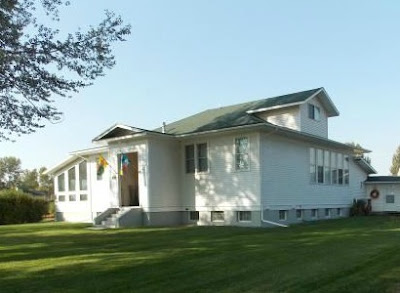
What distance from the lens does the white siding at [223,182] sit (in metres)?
21.0

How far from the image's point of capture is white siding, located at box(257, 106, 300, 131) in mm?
23906

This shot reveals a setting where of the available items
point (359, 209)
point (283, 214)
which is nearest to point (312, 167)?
point (283, 214)

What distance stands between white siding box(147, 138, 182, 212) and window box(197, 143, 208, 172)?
3.60 ft

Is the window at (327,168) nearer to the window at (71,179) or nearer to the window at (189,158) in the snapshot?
the window at (189,158)

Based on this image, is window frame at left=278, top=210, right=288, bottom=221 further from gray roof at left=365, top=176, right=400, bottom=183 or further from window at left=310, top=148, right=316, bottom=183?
gray roof at left=365, top=176, right=400, bottom=183

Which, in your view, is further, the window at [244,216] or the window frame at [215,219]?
the window frame at [215,219]

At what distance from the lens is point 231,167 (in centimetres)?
2173

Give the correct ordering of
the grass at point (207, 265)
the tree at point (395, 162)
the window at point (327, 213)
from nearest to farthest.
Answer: the grass at point (207, 265) < the window at point (327, 213) < the tree at point (395, 162)

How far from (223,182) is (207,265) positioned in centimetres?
1233

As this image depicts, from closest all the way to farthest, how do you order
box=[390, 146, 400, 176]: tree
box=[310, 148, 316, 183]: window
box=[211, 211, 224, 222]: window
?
box=[211, 211, 224, 222]: window → box=[310, 148, 316, 183]: window → box=[390, 146, 400, 176]: tree

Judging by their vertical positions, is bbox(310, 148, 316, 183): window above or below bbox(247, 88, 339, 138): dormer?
below

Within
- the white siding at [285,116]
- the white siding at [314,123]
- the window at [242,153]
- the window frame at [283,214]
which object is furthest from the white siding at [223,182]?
the white siding at [314,123]

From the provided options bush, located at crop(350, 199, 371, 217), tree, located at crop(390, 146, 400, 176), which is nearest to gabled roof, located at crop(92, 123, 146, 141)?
bush, located at crop(350, 199, 371, 217)

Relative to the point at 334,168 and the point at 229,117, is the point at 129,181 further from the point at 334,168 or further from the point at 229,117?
the point at 334,168
